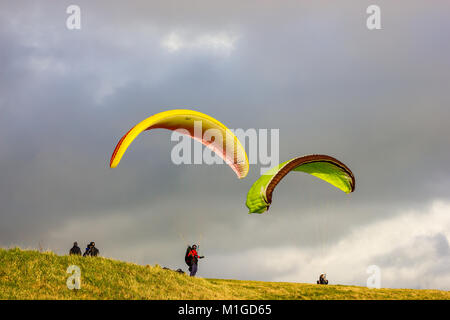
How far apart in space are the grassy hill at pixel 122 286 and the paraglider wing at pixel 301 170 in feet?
15.7

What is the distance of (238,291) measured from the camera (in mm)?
21922

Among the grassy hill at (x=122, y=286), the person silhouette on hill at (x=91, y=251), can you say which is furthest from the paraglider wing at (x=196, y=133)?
the person silhouette on hill at (x=91, y=251)

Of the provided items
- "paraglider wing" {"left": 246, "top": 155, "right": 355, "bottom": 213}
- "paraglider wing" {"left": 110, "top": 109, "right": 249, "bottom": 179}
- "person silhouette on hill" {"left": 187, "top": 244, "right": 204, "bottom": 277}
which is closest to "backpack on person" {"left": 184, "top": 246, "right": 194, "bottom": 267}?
"person silhouette on hill" {"left": 187, "top": 244, "right": 204, "bottom": 277}

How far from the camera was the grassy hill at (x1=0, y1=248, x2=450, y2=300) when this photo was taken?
18578mm

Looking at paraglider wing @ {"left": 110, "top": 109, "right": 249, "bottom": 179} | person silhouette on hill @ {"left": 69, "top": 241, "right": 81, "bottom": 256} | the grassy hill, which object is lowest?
the grassy hill

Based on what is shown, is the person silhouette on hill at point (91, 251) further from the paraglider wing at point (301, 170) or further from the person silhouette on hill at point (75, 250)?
the paraglider wing at point (301, 170)

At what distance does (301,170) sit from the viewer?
21750mm

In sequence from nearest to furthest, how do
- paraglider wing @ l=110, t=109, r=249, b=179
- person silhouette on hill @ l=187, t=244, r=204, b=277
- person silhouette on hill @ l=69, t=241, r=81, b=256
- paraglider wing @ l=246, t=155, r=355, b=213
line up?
paraglider wing @ l=110, t=109, r=249, b=179 < paraglider wing @ l=246, t=155, r=355, b=213 < person silhouette on hill @ l=187, t=244, r=204, b=277 < person silhouette on hill @ l=69, t=241, r=81, b=256

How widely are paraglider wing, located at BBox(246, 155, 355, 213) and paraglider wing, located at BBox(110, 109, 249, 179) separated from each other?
1.85m

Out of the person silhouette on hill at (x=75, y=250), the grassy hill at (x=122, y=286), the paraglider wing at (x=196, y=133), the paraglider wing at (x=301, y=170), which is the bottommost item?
the grassy hill at (x=122, y=286)

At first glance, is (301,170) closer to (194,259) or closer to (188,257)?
(194,259)

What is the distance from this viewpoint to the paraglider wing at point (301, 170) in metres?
19.2

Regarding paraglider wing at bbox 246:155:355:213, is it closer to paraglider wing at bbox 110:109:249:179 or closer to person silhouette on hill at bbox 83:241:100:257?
paraglider wing at bbox 110:109:249:179
